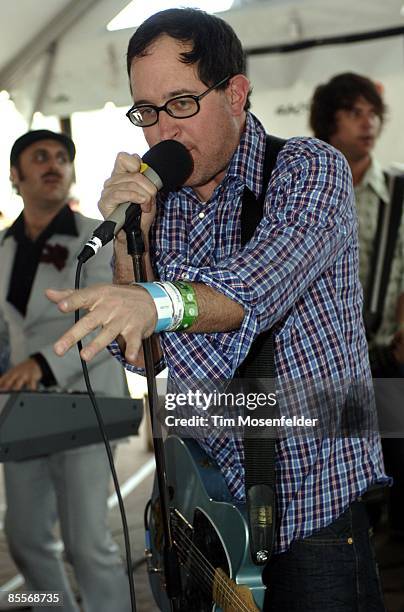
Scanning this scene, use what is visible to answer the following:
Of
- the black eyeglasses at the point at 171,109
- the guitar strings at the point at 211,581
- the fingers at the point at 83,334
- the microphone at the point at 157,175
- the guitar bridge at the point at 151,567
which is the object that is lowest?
the guitar bridge at the point at 151,567

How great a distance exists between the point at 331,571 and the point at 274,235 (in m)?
0.59

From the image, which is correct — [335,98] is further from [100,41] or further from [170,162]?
[170,162]

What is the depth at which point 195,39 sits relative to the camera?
1.39 meters

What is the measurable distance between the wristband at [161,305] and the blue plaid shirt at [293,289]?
121mm

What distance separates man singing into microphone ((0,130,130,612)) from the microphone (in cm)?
133

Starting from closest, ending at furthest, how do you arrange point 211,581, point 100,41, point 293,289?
point 293,289
point 211,581
point 100,41

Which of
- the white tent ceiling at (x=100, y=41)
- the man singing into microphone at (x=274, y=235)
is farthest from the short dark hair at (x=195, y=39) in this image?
the white tent ceiling at (x=100, y=41)

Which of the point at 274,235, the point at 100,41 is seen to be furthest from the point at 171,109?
the point at 100,41

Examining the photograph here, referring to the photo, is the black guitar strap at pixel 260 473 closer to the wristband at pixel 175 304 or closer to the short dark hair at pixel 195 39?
the short dark hair at pixel 195 39

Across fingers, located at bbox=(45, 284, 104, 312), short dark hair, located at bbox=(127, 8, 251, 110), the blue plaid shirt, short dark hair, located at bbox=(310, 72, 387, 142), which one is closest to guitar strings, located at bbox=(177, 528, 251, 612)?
the blue plaid shirt

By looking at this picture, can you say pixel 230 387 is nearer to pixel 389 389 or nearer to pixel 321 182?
pixel 321 182

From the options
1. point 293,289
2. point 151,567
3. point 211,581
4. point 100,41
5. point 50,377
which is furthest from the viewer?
point 100,41

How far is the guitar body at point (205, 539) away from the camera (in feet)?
4.63

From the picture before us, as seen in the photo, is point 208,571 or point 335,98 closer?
A: point 208,571
